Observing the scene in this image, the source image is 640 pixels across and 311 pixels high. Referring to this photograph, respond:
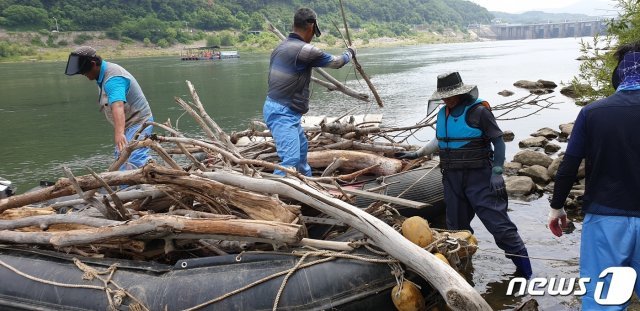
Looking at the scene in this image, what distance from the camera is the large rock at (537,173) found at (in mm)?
9672

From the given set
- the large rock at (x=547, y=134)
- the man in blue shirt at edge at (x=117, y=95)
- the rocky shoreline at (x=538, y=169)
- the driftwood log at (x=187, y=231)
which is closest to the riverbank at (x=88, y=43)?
the large rock at (x=547, y=134)

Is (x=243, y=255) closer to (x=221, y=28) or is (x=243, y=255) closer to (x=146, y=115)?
(x=146, y=115)

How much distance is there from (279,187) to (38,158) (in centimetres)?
1363

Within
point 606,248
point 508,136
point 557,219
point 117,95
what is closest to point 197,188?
point 117,95

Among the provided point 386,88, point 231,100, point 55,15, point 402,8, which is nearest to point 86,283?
point 231,100

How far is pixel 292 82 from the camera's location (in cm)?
604

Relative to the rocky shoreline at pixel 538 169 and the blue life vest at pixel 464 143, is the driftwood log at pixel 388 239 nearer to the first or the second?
the blue life vest at pixel 464 143

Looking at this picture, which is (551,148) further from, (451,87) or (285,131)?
(451,87)

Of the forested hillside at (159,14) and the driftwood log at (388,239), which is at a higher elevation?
the forested hillside at (159,14)

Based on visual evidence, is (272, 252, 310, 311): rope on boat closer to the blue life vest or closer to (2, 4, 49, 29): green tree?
the blue life vest

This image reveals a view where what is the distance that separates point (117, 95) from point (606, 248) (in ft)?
16.6

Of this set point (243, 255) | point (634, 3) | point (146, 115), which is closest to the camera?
point (243, 255)

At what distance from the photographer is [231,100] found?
1004 inches

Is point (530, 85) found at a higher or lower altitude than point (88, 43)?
lower
